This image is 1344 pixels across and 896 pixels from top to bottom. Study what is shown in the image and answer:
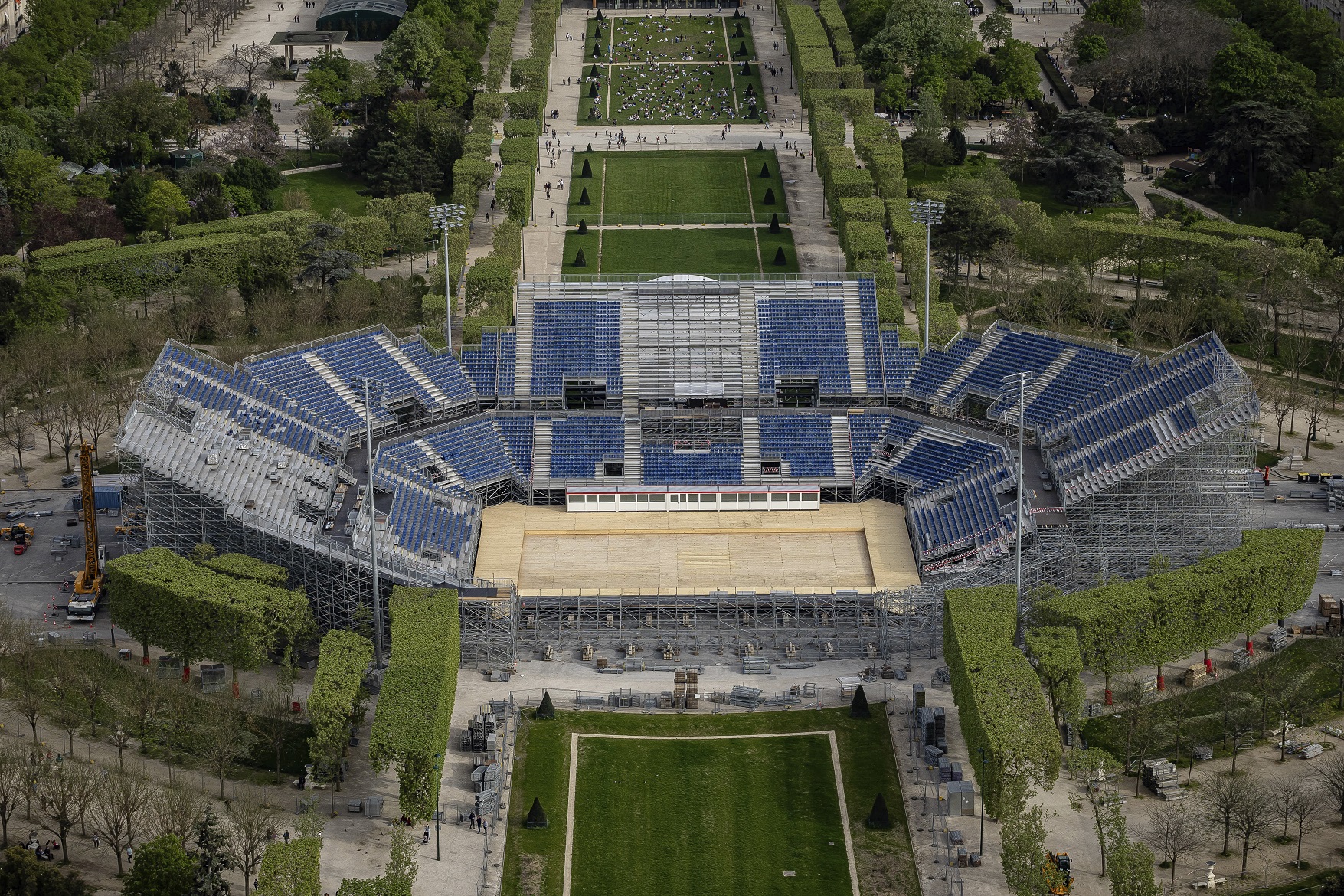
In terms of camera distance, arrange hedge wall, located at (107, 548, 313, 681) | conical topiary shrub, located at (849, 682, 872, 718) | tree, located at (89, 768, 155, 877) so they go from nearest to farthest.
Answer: tree, located at (89, 768, 155, 877) → conical topiary shrub, located at (849, 682, 872, 718) → hedge wall, located at (107, 548, 313, 681)

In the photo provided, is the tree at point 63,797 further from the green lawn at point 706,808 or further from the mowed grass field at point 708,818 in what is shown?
the mowed grass field at point 708,818

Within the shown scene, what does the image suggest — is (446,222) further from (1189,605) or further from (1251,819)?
(1251,819)

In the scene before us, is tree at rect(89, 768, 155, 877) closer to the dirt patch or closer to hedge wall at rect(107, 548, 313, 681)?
hedge wall at rect(107, 548, 313, 681)

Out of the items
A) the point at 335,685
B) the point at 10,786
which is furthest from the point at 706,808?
the point at 10,786

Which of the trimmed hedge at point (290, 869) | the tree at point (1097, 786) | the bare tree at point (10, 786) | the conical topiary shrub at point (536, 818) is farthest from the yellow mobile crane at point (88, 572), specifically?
the tree at point (1097, 786)

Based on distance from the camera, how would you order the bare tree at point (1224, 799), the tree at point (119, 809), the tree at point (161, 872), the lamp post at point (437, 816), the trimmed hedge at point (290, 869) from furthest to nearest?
the lamp post at point (437, 816)
the bare tree at point (1224, 799)
the tree at point (119, 809)
the tree at point (161, 872)
the trimmed hedge at point (290, 869)

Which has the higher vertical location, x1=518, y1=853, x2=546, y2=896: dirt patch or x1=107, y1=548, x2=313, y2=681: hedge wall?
x1=107, y1=548, x2=313, y2=681: hedge wall

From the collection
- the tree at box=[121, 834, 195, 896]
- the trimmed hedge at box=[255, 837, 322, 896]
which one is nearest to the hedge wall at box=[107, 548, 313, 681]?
the tree at box=[121, 834, 195, 896]

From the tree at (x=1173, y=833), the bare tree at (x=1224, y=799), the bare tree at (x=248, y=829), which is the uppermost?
the bare tree at (x=1224, y=799)
